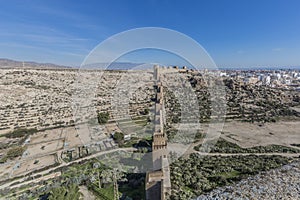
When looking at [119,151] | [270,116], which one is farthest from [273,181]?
[270,116]

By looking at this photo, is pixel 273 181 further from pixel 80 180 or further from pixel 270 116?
pixel 270 116

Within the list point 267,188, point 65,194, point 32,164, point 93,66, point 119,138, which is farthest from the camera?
point 119,138

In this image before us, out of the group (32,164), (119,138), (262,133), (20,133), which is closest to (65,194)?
(32,164)

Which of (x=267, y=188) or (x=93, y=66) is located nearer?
(x=267, y=188)

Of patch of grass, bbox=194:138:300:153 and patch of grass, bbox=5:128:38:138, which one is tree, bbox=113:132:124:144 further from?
patch of grass, bbox=5:128:38:138

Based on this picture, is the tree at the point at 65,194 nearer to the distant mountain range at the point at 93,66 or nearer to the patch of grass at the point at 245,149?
the distant mountain range at the point at 93,66

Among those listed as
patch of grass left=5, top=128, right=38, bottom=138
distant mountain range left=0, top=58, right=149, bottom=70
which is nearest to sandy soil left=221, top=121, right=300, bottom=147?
distant mountain range left=0, top=58, right=149, bottom=70

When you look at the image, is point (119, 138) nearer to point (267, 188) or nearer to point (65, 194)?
point (65, 194)

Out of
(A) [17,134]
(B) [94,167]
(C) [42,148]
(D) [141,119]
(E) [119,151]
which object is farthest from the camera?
(D) [141,119]

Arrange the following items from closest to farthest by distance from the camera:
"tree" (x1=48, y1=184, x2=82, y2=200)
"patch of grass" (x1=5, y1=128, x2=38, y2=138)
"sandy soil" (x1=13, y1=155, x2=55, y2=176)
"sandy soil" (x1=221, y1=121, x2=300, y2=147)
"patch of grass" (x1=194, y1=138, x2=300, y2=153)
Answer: "tree" (x1=48, y1=184, x2=82, y2=200), "sandy soil" (x1=13, y1=155, x2=55, y2=176), "patch of grass" (x1=194, y1=138, x2=300, y2=153), "sandy soil" (x1=221, y1=121, x2=300, y2=147), "patch of grass" (x1=5, y1=128, x2=38, y2=138)
